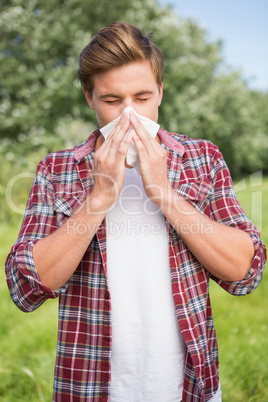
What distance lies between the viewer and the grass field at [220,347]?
3035mm

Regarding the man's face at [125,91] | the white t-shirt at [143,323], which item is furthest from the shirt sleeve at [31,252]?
the man's face at [125,91]

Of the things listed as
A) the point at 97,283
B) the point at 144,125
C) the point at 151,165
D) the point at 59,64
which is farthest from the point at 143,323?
the point at 59,64

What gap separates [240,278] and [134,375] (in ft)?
1.89

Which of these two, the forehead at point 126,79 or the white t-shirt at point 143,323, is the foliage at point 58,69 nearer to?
the forehead at point 126,79

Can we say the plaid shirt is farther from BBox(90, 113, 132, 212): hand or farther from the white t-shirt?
BBox(90, 113, 132, 212): hand

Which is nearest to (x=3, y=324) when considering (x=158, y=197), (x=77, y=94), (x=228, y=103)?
(x=158, y=197)

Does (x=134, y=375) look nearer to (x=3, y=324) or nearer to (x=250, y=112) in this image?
(x=3, y=324)

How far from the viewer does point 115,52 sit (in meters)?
1.51

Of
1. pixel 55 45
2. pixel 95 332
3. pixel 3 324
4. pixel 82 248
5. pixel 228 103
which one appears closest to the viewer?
pixel 82 248

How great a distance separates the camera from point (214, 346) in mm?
1668

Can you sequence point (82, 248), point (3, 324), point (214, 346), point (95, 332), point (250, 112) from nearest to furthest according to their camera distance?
point (82, 248) < point (95, 332) < point (214, 346) < point (3, 324) < point (250, 112)

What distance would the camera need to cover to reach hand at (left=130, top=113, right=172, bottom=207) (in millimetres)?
1427

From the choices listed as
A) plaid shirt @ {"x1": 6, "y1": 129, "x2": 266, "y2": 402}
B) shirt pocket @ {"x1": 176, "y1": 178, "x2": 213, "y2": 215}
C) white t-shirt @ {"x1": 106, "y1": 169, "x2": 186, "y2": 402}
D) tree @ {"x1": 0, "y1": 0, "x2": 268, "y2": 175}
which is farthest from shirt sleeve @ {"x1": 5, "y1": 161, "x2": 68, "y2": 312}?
tree @ {"x1": 0, "y1": 0, "x2": 268, "y2": 175}

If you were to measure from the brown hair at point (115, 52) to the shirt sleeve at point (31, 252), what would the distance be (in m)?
0.47
